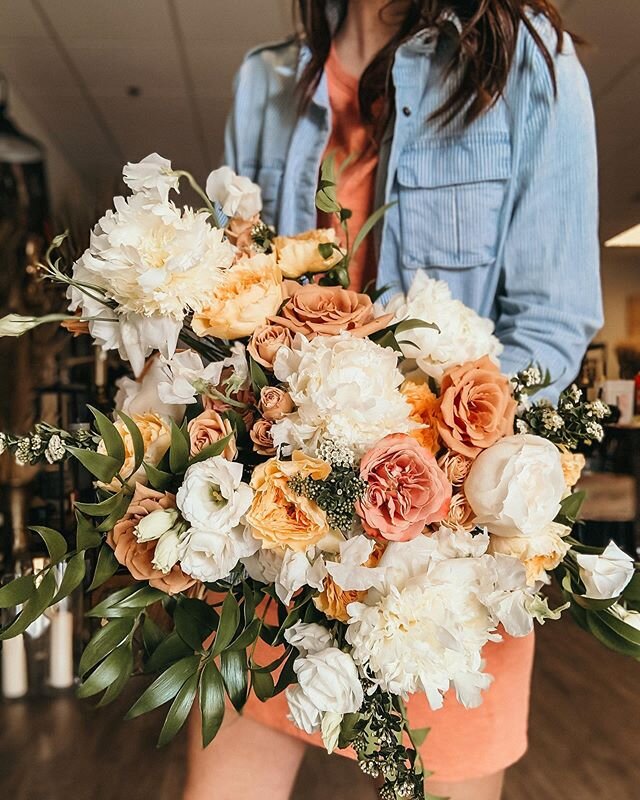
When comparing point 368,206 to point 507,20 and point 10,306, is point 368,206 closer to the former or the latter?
point 507,20

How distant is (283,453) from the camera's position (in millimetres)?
540

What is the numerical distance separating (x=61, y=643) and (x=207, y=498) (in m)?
1.50

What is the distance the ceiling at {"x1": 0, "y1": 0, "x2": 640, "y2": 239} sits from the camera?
7.76 ft

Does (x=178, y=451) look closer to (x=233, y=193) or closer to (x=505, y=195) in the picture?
(x=233, y=193)

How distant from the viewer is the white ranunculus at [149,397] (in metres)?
0.60

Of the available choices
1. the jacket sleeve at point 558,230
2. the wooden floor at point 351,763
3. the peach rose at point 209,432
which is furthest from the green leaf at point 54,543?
the wooden floor at point 351,763

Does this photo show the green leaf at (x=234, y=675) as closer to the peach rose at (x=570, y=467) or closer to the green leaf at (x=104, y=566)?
the green leaf at (x=104, y=566)

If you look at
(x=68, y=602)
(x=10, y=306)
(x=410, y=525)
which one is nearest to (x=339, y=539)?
(x=410, y=525)

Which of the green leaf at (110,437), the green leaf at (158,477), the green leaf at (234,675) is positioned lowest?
the green leaf at (234,675)

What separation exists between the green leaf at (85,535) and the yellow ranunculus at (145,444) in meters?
0.03

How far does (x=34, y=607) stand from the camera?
528mm

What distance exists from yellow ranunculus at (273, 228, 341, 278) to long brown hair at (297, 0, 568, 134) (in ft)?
1.19

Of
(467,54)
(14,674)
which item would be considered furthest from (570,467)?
(14,674)

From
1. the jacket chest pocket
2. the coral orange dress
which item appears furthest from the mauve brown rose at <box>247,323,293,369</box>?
the jacket chest pocket
